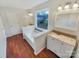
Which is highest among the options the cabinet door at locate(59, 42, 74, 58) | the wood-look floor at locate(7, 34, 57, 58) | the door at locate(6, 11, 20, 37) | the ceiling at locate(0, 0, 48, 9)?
the ceiling at locate(0, 0, 48, 9)

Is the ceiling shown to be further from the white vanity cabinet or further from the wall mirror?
the white vanity cabinet

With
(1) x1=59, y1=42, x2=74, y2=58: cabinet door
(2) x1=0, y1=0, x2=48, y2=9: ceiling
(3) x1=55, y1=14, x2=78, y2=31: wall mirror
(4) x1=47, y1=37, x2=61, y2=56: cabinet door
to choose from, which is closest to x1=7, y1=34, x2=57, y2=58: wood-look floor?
(4) x1=47, y1=37, x2=61, y2=56: cabinet door

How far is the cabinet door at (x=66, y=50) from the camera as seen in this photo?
145cm

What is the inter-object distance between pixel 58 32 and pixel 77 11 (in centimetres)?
84

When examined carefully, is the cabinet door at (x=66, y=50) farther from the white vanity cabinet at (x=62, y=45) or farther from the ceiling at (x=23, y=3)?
the ceiling at (x=23, y=3)

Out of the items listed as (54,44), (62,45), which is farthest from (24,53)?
(62,45)

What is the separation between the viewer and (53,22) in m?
2.31

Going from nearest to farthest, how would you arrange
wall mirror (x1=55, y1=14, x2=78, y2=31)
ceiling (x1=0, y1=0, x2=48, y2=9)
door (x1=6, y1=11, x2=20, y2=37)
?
1. wall mirror (x1=55, y1=14, x2=78, y2=31)
2. ceiling (x1=0, y1=0, x2=48, y2=9)
3. door (x1=6, y1=11, x2=20, y2=37)

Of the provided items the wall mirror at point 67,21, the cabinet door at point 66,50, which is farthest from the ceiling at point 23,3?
the cabinet door at point 66,50

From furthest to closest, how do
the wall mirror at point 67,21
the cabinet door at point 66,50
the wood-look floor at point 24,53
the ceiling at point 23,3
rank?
1. the ceiling at point 23,3
2. the wood-look floor at point 24,53
3. the wall mirror at point 67,21
4. the cabinet door at point 66,50

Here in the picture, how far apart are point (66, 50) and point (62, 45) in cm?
14

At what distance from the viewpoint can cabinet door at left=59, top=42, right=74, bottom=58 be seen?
1.45 metres

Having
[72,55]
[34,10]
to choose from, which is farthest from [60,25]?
[34,10]

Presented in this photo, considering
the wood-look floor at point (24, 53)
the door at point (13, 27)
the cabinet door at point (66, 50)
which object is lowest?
the wood-look floor at point (24, 53)
